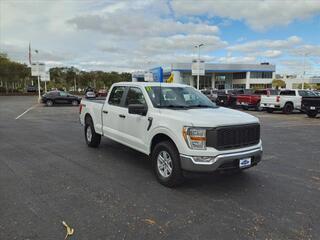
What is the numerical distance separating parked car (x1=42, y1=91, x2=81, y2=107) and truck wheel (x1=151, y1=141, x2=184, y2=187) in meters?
24.8

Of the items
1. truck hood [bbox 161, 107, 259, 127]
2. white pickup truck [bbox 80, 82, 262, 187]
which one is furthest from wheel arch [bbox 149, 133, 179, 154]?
truck hood [bbox 161, 107, 259, 127]

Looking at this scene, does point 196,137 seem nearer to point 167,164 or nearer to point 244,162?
point 167,164

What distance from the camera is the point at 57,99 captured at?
28047mm

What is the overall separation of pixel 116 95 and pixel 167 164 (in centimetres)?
265

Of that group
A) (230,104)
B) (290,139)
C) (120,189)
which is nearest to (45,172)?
(120,189)

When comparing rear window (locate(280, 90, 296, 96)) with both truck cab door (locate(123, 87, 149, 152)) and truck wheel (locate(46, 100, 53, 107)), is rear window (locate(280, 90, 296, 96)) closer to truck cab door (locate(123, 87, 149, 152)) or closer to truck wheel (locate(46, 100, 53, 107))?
truck cab door (locate(123, 87, 149, 152))

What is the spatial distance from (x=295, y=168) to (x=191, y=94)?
2.77m

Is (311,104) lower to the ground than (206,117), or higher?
lower

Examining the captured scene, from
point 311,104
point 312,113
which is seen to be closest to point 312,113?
point 312,113

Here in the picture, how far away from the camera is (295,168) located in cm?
629

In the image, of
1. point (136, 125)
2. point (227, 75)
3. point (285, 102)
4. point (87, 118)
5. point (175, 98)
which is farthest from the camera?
point (227, 75)

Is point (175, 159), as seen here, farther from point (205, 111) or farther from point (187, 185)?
point (205, 111)

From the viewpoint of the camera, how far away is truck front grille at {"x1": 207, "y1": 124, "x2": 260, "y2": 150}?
4570mm

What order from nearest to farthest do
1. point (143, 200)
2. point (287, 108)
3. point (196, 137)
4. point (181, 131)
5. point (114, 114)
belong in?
point (143, 200)
point (196, 137)
point (181, 131)
point (114, 114)
point (287, 108)
